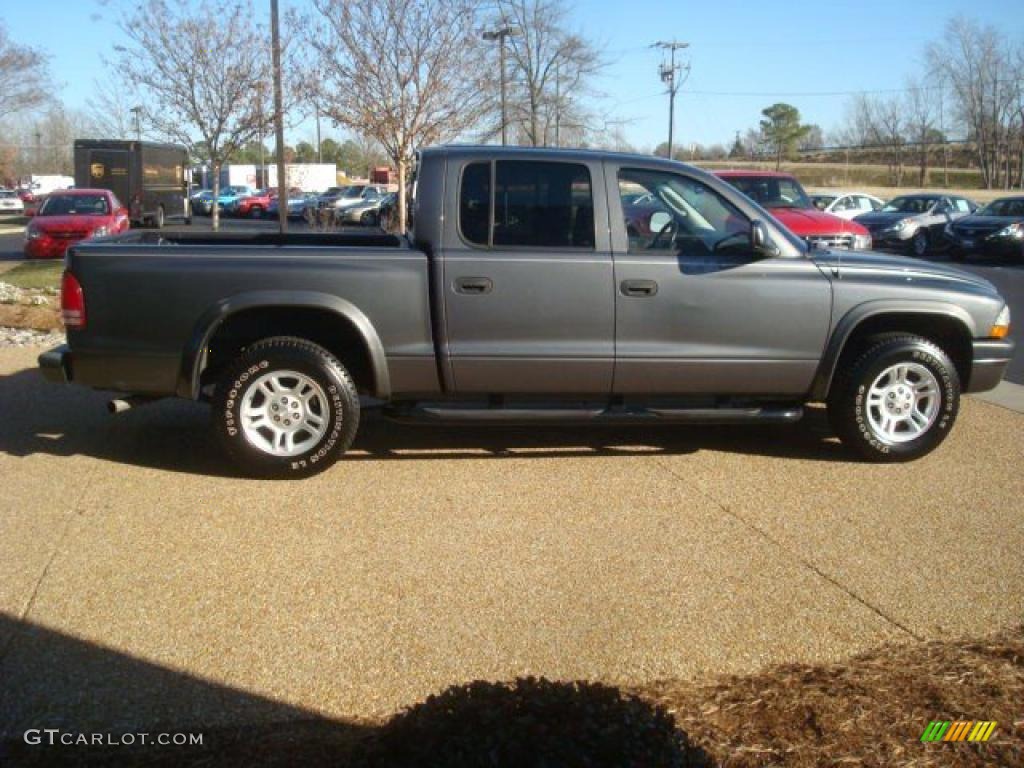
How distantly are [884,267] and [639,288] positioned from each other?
1.59 meters

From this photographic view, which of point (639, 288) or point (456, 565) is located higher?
point (639, 288)

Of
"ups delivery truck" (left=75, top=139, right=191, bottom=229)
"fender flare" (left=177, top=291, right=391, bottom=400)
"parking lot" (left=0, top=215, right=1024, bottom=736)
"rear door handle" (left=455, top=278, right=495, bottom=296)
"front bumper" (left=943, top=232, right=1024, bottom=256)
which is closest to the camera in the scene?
"parking lot" (left=0, top=215, right=1024, bottom=736)

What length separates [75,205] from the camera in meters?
23.1

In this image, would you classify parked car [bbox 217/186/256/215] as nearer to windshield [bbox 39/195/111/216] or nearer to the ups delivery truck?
the ups delivery truck

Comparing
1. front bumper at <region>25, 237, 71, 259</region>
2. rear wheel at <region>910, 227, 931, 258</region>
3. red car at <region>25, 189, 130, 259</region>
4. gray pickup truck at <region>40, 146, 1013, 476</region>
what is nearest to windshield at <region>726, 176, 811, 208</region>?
gray pickup truck at <region>40, 146, 1013, 476</region>

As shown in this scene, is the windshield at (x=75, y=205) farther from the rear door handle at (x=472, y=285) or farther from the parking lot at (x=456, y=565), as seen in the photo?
the rear door handle at (x=472, y=285)

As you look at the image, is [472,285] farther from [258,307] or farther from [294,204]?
[294,204]

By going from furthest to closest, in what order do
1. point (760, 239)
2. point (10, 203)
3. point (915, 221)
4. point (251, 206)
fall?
point (10, 203)
point (251, 206)
point (915, 221)
point (760, 239)

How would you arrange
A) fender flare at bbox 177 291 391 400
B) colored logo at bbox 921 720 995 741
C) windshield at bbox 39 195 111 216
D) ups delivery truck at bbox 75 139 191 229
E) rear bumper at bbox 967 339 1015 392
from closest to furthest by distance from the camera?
colored logo at bbox 921 720 995 741 < fender flare at bbox 177 291 391 400 < rear bumper at bbox 967 339 1015 392 < windshield at bbox 39 195 111 216 < ups delivery truck at bbox 75 139 191 229

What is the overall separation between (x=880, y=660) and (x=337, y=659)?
1.99 m

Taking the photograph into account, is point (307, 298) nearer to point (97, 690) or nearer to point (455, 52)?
point (97, 690)

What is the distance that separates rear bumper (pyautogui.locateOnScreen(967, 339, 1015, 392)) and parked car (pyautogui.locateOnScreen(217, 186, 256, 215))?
48165mm

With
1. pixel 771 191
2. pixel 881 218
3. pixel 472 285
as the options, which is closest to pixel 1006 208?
pixel 881 218

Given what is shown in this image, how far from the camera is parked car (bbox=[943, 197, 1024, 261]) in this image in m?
23.2
